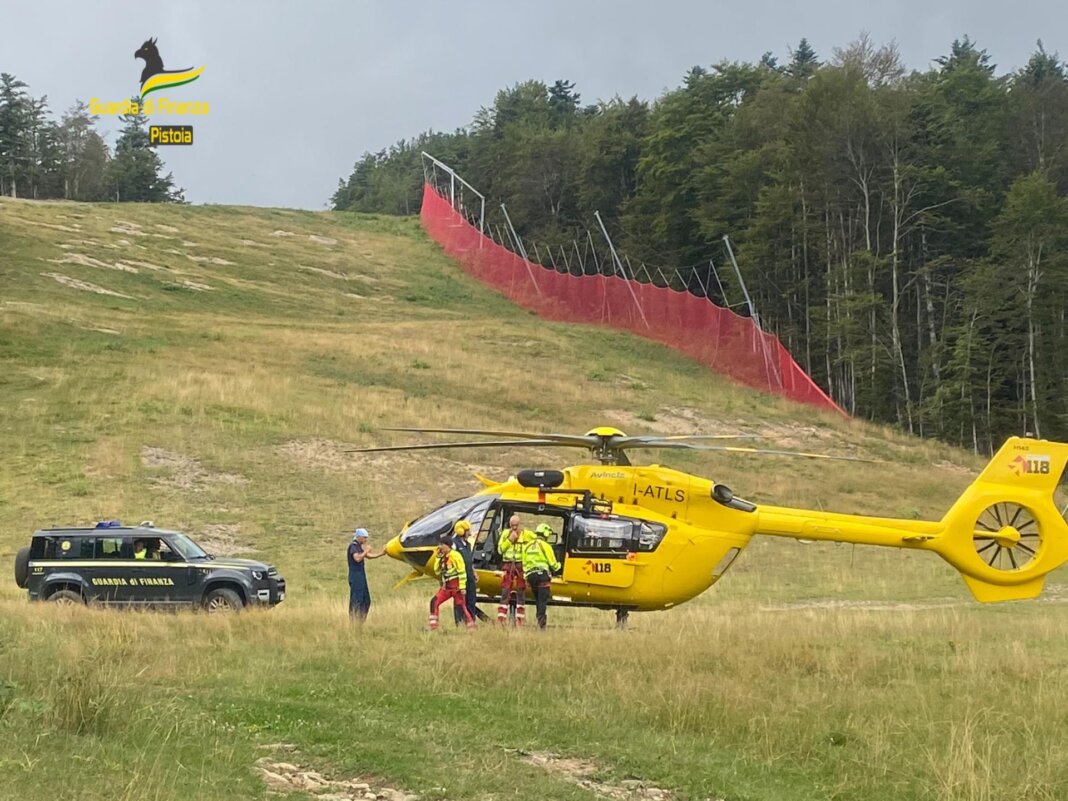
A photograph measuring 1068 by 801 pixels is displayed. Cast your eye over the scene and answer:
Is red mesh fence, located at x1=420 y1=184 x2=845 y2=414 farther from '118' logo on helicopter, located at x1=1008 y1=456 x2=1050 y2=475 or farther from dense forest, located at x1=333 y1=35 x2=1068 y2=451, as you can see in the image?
'118' logo on helicopter, located at x1=1008 y1=456 x2=1050 y2=475

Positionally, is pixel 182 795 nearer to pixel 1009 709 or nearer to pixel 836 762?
pixel 836 762

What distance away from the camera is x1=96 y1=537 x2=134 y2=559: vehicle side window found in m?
17.6

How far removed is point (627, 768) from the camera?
8078mm

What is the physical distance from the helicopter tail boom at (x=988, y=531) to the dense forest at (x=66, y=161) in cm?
10889

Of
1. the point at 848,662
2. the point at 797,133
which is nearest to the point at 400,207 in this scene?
the point at 797,133

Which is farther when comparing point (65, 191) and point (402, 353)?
point (65, 191)

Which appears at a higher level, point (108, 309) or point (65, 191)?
point (65, 191)

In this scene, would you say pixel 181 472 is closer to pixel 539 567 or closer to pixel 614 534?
pixel 539 567

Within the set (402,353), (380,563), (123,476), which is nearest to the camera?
(380,563)

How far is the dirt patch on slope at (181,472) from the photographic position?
2859cm

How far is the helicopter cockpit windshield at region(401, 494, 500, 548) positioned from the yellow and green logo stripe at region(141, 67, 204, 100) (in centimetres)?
6515

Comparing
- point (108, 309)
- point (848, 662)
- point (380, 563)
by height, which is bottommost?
point (380, 563)

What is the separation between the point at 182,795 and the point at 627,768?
10.6 feet

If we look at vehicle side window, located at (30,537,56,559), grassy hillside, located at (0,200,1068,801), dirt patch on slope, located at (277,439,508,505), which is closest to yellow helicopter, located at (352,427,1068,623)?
grassy hillside, located at (0,200,1068,801)
